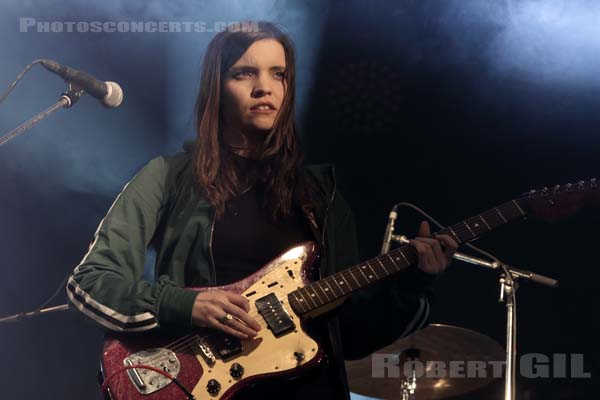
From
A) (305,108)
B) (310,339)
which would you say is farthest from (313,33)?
(310,339)

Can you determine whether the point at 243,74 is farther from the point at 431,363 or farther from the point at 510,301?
the point at 431,363

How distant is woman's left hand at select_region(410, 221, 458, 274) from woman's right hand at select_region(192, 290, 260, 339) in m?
0.56

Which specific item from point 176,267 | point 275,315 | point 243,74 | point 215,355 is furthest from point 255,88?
point 215,355

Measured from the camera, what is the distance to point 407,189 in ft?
12.9

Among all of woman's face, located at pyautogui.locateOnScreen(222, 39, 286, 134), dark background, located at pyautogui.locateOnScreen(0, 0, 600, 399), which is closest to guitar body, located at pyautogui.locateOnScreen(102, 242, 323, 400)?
woman's face, located at pyautogui.locateOnScreen(222, 39, 286, 134)

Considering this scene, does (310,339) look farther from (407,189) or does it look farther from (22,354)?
(22,354)

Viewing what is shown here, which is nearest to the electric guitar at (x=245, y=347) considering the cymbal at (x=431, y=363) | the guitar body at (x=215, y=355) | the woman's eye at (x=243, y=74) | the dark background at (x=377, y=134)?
the guitar body at (x=215, y=355)

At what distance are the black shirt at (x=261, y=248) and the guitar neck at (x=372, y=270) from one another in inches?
3.1

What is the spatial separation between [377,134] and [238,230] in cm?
160

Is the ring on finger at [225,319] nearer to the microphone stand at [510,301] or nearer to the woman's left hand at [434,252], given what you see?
the woman's left hand at [434,252]

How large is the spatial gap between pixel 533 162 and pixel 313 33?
1.20 metres

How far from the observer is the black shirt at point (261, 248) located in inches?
90.5

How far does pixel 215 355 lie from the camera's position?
2271 mm

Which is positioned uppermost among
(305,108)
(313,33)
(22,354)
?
(313,33)
